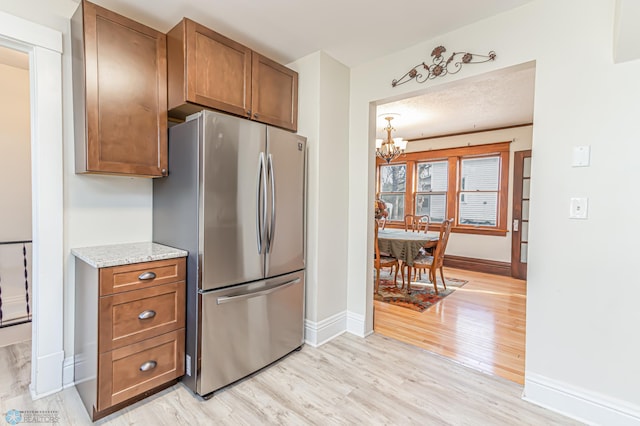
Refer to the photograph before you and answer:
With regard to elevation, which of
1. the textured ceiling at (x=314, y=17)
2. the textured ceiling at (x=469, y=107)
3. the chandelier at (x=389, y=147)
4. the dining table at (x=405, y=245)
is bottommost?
the dining table at (x=405, y=245)

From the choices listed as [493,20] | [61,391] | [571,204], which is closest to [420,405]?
[571,204]

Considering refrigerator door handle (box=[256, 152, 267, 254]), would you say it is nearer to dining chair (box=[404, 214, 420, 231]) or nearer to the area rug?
the area rug

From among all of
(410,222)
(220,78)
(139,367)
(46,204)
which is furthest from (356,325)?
(410,222)

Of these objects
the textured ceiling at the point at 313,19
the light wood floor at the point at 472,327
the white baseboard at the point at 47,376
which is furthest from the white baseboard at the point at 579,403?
the white baseboard at the point at 47,376

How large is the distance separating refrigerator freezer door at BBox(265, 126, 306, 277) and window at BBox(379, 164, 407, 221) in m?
4.58

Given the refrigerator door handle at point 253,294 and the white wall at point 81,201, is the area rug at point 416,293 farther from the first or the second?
the white wall at point 81,201

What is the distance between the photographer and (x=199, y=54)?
1984 millimetres

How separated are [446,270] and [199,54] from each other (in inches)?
212

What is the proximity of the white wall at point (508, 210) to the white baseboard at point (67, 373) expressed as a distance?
19.2 ft

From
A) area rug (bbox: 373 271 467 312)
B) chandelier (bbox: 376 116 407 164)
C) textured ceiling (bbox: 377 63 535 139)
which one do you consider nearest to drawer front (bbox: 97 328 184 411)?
area rug (bbox: 373 271 467 312)

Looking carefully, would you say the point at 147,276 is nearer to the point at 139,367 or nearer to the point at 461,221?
the point at 139,367

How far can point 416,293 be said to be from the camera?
4.15 metres

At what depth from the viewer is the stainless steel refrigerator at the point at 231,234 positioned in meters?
1.84

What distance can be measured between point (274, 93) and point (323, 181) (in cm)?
85
